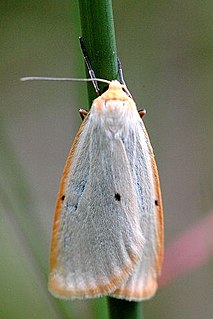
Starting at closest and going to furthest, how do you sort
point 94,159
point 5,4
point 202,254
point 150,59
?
point 94,159
point 202,254
point 5,4
point 150,59

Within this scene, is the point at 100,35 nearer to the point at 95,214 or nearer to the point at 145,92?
the point at 95,214

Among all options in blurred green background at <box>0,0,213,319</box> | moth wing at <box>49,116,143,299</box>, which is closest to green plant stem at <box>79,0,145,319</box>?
moth wing at <box>49,116,143,299</box>

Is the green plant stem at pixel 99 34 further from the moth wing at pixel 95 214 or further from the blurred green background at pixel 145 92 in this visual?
the blurred green background at pixel 145 92

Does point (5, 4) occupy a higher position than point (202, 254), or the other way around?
point (5, 4)

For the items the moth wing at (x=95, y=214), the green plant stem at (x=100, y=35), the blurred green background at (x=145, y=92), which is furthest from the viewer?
the blurred green background at (x=145, y=92)

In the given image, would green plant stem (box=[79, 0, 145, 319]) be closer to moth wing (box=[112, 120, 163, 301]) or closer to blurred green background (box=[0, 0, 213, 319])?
moth wing (box=[112, 120, 163, 301])

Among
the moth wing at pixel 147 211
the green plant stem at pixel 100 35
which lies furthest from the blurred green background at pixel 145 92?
the green plant stem at pixel 100 35

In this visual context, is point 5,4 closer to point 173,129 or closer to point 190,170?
point 173,129

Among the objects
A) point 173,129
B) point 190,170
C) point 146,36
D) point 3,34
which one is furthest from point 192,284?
point 3,34
